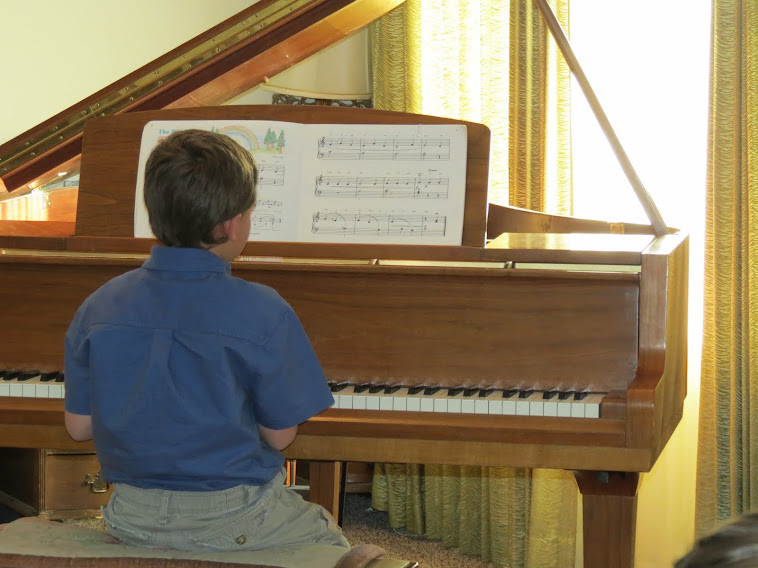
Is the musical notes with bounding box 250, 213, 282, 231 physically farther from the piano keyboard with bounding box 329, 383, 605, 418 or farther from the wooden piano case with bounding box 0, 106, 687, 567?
the piano keyboard with bounding box 329, 383, 605, 418

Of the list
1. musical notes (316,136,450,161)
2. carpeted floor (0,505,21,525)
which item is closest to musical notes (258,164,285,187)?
musical notes (316,136,450,161)

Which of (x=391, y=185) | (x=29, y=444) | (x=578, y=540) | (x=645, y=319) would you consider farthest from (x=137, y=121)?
(x=578, y=540)

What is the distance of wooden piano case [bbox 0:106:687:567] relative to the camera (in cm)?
209

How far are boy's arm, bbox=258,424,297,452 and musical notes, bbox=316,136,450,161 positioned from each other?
1034 millimetres

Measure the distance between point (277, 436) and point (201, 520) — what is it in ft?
0.60

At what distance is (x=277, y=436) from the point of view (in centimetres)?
167

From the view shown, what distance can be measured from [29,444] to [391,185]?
40.8 inches

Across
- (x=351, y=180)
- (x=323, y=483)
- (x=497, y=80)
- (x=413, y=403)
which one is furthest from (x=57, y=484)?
(x=497, y=80)

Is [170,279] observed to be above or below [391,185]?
below

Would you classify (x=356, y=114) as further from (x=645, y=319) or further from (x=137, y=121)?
(x=645, y=319)

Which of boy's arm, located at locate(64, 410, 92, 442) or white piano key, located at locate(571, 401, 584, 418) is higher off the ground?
boy's arm, located at locate(64, 410, 92, 442)

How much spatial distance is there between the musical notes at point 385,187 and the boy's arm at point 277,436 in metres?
0.96

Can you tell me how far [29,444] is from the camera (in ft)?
7.31

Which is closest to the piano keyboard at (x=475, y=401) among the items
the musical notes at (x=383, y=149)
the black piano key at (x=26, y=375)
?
the musical notes at (x=383, y=149)
